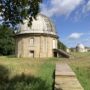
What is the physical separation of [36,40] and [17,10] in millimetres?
36360

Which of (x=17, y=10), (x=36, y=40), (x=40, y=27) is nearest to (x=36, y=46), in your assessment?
(x=36, y=40)

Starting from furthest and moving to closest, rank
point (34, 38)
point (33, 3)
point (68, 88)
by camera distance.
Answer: point (34, 38), point (33, 3), point (68, 88)

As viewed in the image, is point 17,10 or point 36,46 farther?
point 36,46

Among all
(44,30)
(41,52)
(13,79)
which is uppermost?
(44,30)

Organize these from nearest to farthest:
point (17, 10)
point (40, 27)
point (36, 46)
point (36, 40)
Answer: point (17, 10)
point (36, 40)
point (36, 46)
point (40, 27)

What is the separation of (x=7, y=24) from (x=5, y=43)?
184ft

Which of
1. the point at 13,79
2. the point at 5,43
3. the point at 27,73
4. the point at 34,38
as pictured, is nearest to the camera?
the point at 13,79

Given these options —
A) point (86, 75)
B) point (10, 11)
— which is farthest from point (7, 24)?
point (86, 75)

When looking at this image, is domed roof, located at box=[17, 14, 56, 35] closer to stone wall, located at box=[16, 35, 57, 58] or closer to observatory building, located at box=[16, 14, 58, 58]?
observatory building, located at box=[16, 14, 58, 58]

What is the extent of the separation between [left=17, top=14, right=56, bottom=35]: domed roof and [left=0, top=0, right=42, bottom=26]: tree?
1394 inches

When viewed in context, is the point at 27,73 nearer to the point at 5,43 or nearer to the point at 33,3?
the point at 33,3

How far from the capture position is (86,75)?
23.3 meters

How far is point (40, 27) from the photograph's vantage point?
52.5 metres

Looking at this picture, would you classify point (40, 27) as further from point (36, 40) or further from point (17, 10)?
point (17, 10)
